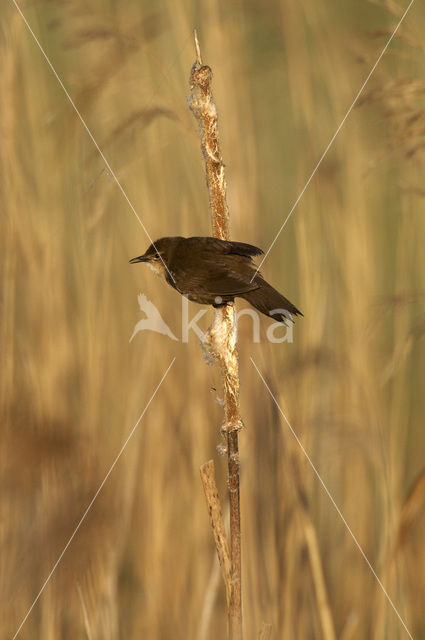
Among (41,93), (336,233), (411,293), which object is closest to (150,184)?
(41,93)

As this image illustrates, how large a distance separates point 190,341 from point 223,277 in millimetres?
443

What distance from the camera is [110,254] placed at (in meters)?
1.72

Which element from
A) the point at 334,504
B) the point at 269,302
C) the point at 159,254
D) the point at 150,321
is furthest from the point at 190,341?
the point at 334,504

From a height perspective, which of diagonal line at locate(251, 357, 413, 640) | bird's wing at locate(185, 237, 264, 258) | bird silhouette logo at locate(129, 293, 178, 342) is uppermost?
bird's wing at locate(185, 237, 264, 258)

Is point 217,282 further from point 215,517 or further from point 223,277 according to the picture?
point 215,517

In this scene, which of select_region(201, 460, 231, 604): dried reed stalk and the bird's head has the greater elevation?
the bird's head

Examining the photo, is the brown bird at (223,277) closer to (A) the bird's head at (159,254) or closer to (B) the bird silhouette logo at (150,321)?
(A) the bird's head at (159,254)

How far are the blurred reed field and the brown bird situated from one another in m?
0.35

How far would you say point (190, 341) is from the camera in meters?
1.76

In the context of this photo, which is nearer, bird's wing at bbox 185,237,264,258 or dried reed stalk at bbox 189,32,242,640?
dried reed stalk at bbox 189,32,242,640

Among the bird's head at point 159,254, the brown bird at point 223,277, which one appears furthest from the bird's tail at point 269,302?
the bird's head at point 159,254

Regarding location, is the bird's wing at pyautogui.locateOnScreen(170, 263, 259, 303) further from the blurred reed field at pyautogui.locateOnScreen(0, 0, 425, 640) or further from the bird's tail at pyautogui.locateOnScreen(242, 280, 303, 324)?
the blurred reed field at pyautogui.locateOnScreen(0, 0, 425, 640)

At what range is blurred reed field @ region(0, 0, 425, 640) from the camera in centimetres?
169

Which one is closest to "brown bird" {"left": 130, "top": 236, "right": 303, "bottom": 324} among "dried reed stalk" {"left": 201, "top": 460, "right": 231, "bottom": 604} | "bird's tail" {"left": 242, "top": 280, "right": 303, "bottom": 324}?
"bird's tail" {"left": 242, "top": 280, "right": 303, "bottom": 324}
